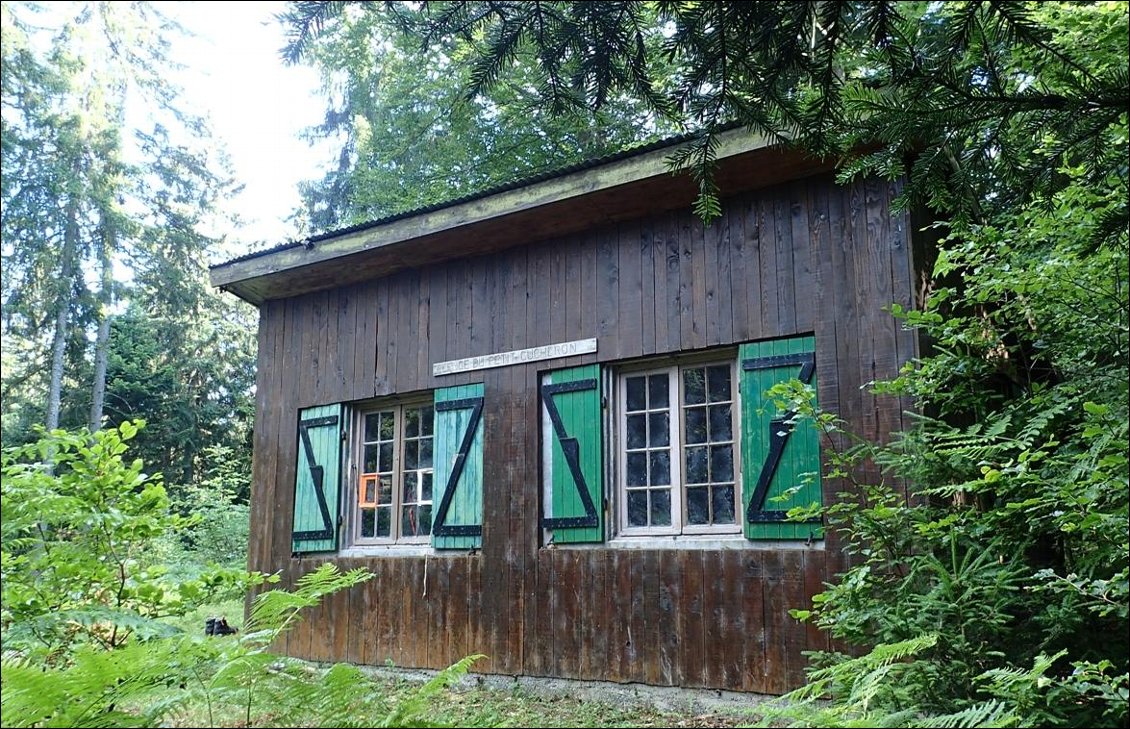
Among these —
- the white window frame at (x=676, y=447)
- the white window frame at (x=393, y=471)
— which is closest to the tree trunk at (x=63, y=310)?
the white window frame at (x=393, y=471)

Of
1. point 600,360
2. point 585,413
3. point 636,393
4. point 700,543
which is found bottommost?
point 700,543

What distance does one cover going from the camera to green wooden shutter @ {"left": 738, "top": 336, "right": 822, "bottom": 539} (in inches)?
213

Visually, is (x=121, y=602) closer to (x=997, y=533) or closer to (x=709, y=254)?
(x=997, y=533)

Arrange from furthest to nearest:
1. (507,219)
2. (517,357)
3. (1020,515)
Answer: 1. (517,357)
2. (507,219)
3. (1020,515)

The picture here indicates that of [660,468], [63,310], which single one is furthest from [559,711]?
[63,310]

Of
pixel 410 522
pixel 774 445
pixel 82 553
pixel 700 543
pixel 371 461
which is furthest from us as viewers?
pixel 371 461

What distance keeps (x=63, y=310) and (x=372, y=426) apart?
46.0 ft

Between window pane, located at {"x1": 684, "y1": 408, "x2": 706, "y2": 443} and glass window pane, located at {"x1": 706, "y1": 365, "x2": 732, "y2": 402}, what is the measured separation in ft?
0.43

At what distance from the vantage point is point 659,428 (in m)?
6.23

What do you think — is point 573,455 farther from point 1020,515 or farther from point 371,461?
point 1020,515

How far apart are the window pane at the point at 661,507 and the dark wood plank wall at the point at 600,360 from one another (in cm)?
26

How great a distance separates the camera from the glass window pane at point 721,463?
19.4 feet

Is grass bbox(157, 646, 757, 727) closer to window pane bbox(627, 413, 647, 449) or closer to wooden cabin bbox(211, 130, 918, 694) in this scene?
wooden cabin bbox(211, 130, 918, 694)

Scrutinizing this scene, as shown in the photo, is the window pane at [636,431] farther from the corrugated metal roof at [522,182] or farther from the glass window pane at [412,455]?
the glass window pane at [412,455]
